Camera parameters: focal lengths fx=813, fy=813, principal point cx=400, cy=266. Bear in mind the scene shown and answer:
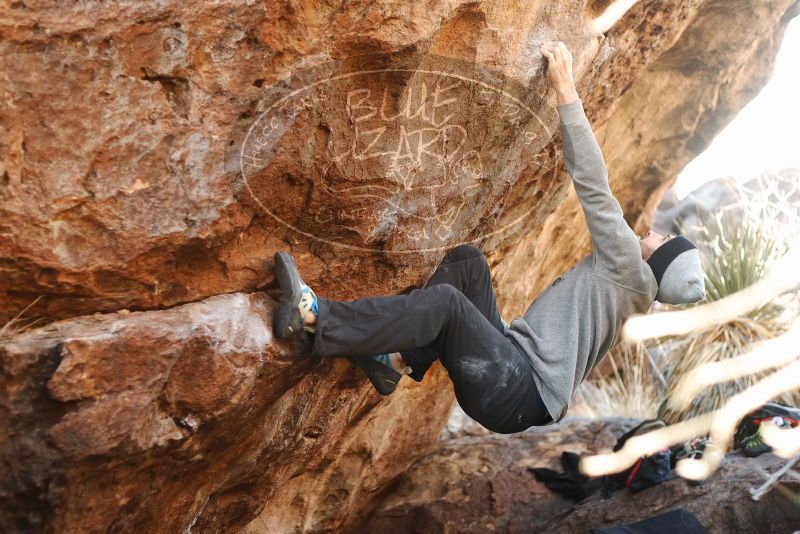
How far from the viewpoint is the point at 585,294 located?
397cm

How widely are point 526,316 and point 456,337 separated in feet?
2.14

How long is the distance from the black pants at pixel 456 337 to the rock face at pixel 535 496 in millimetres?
1579

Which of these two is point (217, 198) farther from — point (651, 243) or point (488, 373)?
point (651, 243)

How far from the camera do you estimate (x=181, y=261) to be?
11.1 feet

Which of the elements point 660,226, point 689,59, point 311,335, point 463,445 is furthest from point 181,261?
point 660,226

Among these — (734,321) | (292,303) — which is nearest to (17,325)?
(292,303)

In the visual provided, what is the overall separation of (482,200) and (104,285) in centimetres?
200

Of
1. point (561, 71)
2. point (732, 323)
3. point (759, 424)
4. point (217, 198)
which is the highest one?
point (561, 71)

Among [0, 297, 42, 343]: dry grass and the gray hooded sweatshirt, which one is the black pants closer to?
the gray hooded sweatshirt

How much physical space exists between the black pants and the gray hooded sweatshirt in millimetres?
102

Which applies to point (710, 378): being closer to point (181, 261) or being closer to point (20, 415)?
point (181, 261)

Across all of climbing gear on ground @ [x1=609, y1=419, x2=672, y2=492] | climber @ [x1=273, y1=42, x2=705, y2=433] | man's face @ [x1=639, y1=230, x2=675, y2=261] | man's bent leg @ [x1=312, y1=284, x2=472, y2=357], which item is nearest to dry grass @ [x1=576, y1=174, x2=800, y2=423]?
climbing gear on ground @ [x1=609, y1=419, x2=672, y2=492]

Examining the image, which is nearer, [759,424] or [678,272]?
[678,272]

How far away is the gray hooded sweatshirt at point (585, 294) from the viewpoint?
148 inches
